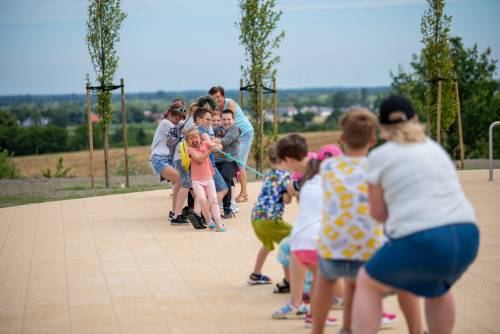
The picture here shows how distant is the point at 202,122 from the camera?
10641 mm

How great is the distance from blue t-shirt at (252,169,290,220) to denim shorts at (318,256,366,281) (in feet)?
5.94

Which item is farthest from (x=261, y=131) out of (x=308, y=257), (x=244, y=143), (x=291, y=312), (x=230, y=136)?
(x=308, y=257)

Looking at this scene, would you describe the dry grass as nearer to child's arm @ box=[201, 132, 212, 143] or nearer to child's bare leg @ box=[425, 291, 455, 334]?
child's arm @ box=[201, 132, 212, 143]

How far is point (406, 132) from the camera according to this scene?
4.61 metres

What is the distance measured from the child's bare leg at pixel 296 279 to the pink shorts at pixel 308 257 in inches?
2.0

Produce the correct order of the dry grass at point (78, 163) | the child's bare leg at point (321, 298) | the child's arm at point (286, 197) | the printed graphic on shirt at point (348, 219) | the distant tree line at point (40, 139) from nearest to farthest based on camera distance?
the printed graphic on shirt at point (348, 219) → the child's bare leg at point (321, 298) → the child's arm at point (286, 197) → the dry grass at point (78, 163) → the distant tree line at point (40, 139)

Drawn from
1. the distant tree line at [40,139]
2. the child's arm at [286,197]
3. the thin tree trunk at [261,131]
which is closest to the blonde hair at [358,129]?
the child's arm at [286,197]

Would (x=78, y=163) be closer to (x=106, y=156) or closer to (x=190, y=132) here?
(x=106, y=156)

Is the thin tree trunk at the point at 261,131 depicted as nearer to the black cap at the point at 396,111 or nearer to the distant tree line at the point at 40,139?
Result: the black cap at the point at 396,111

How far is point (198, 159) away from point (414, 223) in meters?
6.05

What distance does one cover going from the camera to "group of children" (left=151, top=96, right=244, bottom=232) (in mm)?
10367

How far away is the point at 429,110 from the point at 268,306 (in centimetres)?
1379

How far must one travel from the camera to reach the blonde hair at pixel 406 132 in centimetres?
459

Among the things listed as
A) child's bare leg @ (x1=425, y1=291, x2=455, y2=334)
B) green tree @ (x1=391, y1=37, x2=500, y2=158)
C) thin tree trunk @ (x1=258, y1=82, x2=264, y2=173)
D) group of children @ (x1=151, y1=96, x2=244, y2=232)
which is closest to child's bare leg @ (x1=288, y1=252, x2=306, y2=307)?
child's bare leg @ (x1=425, y1=291, x2=455, y2=334)
